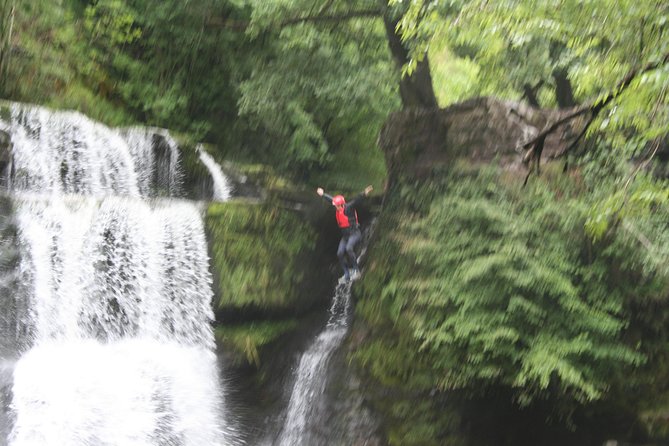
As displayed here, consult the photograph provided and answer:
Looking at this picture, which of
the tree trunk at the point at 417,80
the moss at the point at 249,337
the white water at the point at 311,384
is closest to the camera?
the white water at the point at 311,384

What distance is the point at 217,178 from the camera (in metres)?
13.2

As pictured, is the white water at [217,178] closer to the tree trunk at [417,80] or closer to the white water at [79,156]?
the white water at [79,156]

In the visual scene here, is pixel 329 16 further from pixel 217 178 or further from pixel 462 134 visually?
pixel 217 178

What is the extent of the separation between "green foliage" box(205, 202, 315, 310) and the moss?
33 cm

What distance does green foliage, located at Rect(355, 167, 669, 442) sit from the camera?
6.39m

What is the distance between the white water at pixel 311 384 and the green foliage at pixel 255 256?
2.82ft

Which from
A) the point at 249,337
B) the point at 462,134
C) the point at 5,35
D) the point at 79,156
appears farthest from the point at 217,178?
the point at 462,134

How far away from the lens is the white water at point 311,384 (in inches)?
314

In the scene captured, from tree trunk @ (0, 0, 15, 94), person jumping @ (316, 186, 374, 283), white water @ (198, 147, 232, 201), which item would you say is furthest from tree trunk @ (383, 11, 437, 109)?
tree trunk @ (0, 0, 15, 94)

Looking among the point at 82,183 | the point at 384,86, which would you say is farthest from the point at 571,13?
the point at 82,183

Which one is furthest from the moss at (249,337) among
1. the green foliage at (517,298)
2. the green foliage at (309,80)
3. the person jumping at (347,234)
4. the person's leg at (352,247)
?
the green foliage at (309,80)

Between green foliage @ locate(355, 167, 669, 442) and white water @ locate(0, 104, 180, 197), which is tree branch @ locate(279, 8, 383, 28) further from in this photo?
green foliage @ locate(355, 167, 669, 442)

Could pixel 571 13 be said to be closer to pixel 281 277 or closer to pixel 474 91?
pixel 281 277

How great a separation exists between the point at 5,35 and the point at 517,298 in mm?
12051
